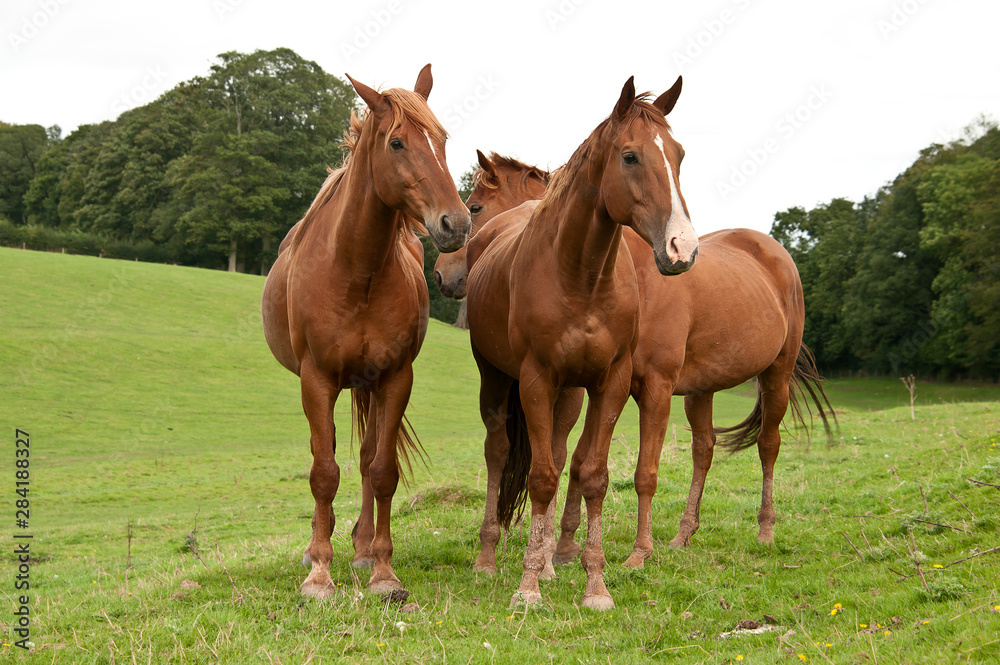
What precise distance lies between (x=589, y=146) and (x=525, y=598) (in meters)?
2.89

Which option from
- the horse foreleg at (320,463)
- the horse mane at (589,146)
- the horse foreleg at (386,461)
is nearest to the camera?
the horse mane at (589,146)

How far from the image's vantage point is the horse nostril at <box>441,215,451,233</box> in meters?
4.25

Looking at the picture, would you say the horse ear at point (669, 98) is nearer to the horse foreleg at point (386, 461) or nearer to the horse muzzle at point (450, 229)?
the horse muzzle at point (450, 229)

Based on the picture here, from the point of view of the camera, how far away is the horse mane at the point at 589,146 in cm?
429

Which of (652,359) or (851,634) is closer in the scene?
(851,634)

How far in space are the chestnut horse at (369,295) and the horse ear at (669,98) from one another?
134 centimetres

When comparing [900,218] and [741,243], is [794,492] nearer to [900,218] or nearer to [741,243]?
[741,243]

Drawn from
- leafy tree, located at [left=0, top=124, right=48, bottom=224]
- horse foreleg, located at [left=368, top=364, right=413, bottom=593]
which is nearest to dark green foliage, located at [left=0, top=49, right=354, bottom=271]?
leafy tree, located at [left=0, top=124, right=48, bottom=224]

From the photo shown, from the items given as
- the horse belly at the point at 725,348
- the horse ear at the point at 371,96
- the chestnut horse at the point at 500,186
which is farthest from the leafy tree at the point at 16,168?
the horse belly at the point at 725,348

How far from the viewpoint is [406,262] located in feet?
18.2

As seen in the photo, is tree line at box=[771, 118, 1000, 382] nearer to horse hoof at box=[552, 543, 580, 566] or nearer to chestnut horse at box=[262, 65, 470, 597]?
horse hoof at box=[552, 543, 580, 566]

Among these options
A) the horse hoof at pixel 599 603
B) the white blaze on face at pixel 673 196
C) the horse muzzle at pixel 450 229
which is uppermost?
the white blaze on face at pixel 673 196

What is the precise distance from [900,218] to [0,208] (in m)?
73.8

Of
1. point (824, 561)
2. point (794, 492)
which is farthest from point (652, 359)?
point (794, 492)
